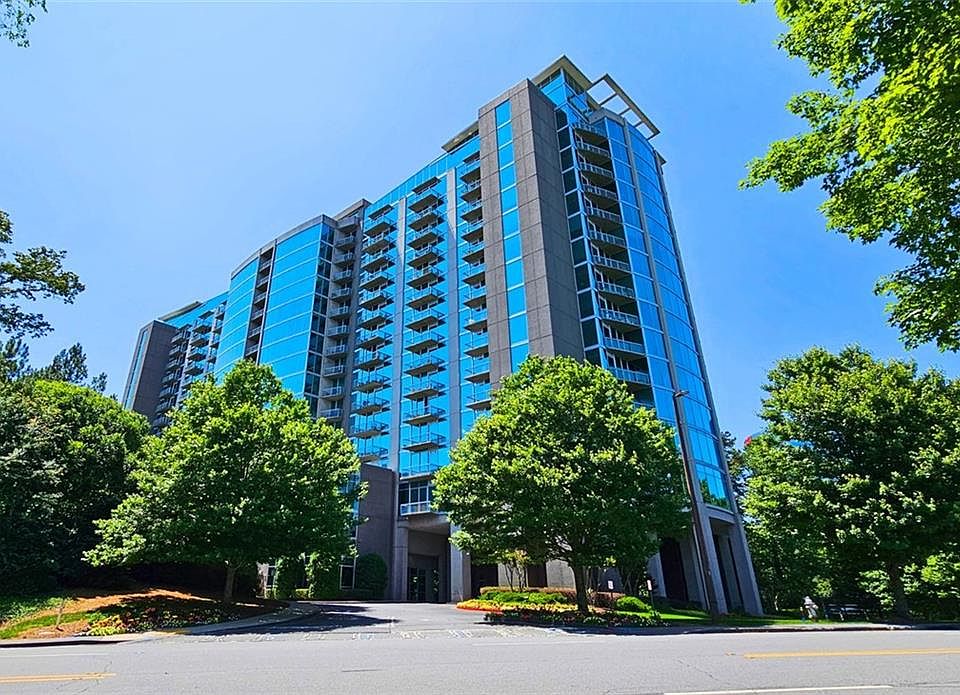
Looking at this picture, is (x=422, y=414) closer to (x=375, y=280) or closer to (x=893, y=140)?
(x=375, y=280)

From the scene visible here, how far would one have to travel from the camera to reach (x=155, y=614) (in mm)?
19297

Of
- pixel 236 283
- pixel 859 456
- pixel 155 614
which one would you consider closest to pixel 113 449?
pixel 155 614

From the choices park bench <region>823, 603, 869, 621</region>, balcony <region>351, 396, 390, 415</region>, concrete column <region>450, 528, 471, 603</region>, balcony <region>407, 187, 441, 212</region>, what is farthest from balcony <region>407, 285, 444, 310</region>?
park bench <region>823, 603, 869, 621</region>

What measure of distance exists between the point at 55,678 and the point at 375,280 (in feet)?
163

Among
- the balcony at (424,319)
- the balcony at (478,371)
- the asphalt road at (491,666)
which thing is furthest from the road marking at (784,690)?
the balcony at (424,319)

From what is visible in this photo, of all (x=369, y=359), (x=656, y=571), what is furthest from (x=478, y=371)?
(x=656, y=571)

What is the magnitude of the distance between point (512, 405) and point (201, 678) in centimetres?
1746

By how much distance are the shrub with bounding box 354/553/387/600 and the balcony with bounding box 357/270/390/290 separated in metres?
26.8

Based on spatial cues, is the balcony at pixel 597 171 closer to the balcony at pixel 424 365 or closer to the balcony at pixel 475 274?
the balcony at pixel 475 274

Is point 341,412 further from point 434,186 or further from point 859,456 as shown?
point 859,456

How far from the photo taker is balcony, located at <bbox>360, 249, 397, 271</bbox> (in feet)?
190

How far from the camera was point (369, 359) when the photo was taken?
5356 centimetres

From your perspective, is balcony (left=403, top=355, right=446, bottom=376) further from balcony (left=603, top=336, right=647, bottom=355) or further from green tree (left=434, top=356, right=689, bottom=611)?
green tree (left=434, top=356, right=689, bottom=611)

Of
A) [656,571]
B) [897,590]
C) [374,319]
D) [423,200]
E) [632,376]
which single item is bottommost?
[897,590]
